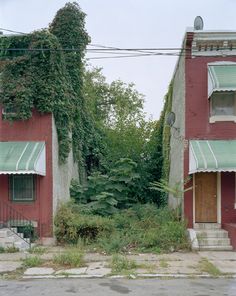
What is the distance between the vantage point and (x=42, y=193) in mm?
16750

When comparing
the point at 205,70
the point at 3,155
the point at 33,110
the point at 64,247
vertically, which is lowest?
the point at 64,247

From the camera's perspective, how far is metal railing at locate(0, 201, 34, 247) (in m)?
16.3

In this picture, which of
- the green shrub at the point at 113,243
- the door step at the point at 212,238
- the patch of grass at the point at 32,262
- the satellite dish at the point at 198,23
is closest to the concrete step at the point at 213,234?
the door step at the point at 212,238

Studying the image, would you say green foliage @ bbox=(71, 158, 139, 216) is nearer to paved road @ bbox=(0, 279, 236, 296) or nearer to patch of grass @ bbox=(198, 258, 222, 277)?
patch of grass @ bbox=(198, 258, 222, 277)

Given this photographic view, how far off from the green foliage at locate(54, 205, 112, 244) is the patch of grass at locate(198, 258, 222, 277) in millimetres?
4496

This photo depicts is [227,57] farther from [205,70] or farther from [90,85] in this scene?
[90,85]

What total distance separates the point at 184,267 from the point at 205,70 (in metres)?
8.43

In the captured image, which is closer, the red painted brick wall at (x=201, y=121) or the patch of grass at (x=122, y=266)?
the patch of grass at (x=122, y=266)

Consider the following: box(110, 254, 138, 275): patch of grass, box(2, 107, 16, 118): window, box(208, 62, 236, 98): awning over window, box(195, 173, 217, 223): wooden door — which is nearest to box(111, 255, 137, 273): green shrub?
box(110, 254, 138, 275): patch of grass

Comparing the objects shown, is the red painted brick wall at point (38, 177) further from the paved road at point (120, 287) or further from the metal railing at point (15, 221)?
the paved road at point (120, 287)

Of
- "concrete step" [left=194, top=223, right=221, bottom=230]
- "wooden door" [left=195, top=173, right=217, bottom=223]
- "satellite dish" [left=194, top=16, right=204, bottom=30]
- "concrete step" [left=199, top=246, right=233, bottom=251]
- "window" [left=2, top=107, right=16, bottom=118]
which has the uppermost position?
"satellite dish" [left=194, top=16, right=204, bottom=30]

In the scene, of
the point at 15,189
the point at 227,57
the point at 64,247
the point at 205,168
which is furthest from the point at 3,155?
the point at 227,57

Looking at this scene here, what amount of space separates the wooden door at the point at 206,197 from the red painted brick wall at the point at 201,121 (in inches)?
12.4

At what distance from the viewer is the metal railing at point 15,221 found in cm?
1627
